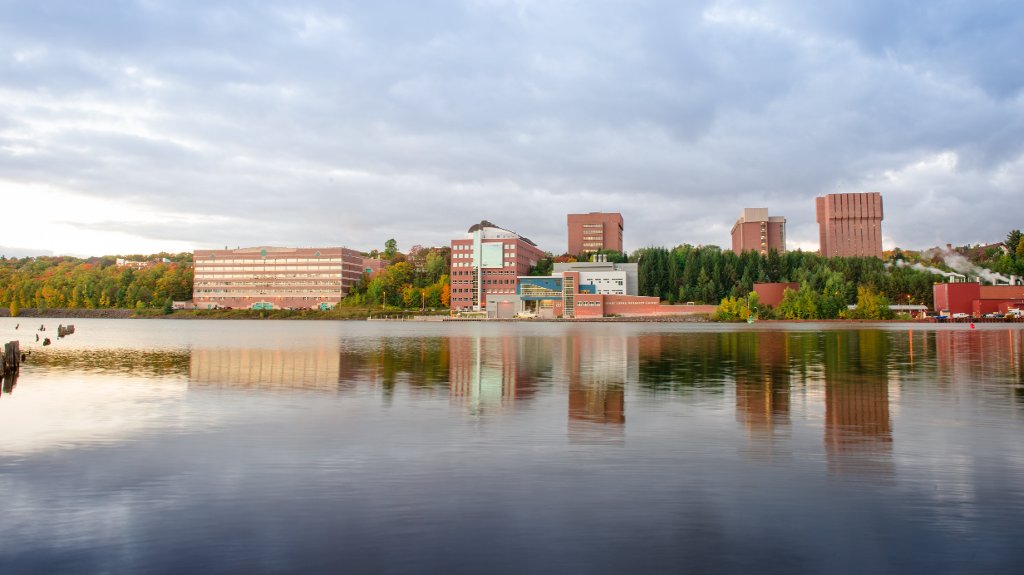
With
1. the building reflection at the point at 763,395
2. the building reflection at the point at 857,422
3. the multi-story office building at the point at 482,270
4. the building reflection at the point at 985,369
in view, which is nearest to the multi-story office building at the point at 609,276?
the multi-story office building at the point at 482,270

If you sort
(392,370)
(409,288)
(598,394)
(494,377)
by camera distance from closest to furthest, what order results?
(598,394), (494,377), (392,370), (409,288)

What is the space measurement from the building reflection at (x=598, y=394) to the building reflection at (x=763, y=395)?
117 inches

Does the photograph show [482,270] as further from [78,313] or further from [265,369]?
[265,369]

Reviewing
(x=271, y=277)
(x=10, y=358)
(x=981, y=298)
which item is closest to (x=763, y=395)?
(x=10, y=358)

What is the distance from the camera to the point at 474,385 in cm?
2373

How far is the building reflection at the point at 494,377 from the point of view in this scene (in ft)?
64.9

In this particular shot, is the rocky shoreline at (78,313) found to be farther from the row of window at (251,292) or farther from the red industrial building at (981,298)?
the red industrial building at (981,298)

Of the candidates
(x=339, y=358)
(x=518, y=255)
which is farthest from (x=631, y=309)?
(x=339, y=358)

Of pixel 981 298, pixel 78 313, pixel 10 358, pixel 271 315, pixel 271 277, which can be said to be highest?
pixel 271 277

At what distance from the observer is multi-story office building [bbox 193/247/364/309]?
623 feet

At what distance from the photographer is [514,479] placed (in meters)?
10.5

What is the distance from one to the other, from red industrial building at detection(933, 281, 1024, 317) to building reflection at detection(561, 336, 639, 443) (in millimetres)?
127281

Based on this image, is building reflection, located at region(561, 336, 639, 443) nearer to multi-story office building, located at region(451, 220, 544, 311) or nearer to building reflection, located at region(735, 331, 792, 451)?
building reflection, located at region(735, 331, 792, 451)

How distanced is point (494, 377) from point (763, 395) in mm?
10480
